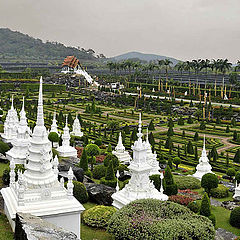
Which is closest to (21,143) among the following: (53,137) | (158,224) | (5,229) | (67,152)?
(67,152)

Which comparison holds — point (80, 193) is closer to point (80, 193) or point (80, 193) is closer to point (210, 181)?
point (80, 193)

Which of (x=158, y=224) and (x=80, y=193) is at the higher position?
(x=158, y=224)

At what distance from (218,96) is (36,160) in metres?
80.5

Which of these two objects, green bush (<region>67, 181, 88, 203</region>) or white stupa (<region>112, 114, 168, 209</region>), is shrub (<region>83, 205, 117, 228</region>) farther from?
green bush (<region>67, 181, 88, 203</region>)

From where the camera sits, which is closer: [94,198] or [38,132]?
[38,132]

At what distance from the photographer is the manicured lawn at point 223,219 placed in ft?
73.3

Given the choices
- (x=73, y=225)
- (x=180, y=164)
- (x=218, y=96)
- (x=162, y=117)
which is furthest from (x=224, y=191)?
(x=218, y=96)

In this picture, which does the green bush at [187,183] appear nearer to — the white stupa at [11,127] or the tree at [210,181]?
the tree at [210,181]

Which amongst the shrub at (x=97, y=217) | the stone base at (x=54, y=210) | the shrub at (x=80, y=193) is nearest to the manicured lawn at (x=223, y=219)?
the shrub at (x=97, y=217)

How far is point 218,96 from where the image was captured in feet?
302

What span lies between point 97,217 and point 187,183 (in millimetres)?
13729

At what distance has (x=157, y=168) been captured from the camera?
88.9 feet

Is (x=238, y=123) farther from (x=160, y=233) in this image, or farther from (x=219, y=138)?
(x=160, y=233)

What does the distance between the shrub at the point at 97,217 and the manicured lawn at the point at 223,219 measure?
7968 mm
